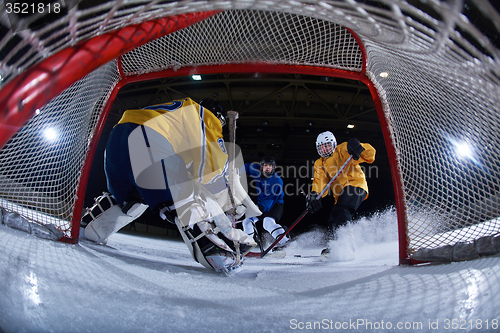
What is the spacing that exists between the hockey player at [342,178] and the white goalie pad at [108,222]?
1656 millimetres

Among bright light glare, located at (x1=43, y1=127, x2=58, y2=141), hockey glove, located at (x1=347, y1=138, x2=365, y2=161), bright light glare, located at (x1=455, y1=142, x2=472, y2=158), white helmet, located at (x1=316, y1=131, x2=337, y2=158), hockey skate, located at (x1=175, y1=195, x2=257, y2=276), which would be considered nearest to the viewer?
hockey skate, located at (x1=175, y1=195, x2=257, y2=276)

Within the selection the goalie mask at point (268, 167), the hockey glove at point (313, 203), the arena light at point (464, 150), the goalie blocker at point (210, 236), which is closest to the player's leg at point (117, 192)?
the goalie blocker at point (210, 236)

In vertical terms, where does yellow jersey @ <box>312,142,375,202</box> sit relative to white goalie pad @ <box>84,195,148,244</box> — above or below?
above

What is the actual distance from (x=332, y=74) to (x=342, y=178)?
3.78 ft

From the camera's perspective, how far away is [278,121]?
8.07m

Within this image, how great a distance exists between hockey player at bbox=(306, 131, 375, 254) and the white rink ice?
1.32 meters

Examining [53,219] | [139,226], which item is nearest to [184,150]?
[53,219]

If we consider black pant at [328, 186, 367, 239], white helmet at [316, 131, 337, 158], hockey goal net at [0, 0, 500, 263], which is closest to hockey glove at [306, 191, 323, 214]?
black pant at [328, 186, 367, 239]

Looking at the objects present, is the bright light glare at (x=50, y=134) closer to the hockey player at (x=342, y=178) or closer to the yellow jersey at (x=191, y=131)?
the yellow jersey at (x=191, y=131)

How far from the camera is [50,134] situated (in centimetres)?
162

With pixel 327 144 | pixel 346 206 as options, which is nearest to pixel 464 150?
pixel 346 206

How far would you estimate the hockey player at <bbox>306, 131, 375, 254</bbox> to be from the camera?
232cm

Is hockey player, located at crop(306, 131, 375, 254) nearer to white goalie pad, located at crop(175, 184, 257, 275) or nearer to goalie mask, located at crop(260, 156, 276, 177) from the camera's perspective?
goalie mask, located at crop(260, 156, 276, 177)

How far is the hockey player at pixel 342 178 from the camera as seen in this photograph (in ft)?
7.61
